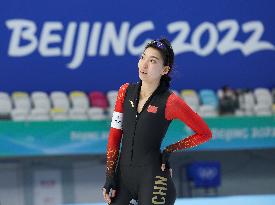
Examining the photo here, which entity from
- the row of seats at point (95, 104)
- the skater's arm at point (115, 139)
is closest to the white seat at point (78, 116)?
the row of seats at point (95, 104)

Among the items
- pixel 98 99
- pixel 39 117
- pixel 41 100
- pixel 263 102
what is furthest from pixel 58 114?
pixel 263 102

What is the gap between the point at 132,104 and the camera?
366cm

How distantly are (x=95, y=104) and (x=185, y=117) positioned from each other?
19.0ft

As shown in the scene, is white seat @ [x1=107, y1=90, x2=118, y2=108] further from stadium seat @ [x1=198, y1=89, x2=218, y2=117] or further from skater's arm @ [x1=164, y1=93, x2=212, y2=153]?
skater's arm @ [x1=164, y1=93, x2=212, y2=153]

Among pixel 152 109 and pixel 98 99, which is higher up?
pixel 98 99

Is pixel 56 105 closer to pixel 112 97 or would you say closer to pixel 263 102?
pixel 112 97

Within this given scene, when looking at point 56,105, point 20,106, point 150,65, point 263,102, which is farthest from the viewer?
point 263,102

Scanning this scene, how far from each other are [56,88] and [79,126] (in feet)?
5.89

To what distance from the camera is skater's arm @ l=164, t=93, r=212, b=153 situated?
361cm

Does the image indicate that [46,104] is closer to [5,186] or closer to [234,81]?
[5,186]

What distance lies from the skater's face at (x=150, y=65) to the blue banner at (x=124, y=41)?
6432 millimetres

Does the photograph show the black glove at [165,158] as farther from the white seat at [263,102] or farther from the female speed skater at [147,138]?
the white seat at [263,102]

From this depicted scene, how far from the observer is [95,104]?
369 inches

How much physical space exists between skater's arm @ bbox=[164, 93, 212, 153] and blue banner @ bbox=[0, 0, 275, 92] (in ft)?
20.8
